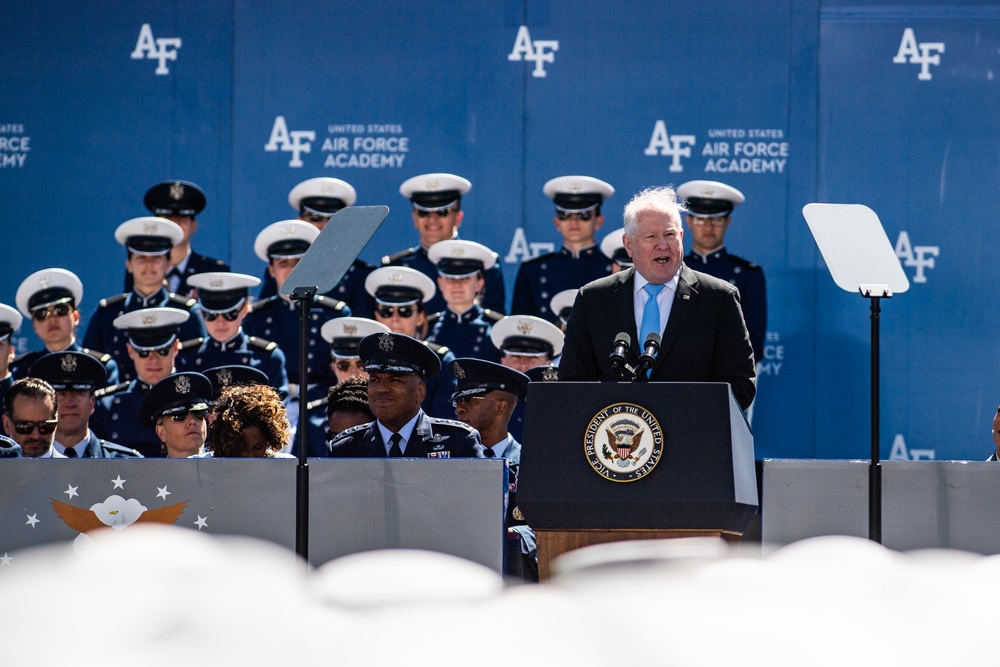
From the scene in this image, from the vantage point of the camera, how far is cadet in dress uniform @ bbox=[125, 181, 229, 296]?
7164mm

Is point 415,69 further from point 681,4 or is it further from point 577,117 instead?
point 681,4

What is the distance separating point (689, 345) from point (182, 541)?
2457 millimetres

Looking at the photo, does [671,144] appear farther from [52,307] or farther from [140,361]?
[52,307]

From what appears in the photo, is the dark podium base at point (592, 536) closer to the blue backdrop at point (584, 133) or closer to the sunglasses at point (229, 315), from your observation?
the blue backdrop at point (584, 133)

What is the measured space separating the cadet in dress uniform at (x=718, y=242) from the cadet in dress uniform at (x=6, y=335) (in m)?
3.62

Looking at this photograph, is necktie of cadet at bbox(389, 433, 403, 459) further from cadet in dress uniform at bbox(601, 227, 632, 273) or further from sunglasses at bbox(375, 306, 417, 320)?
cadet in dress uniform at bbox(601, 227, 632, 273)

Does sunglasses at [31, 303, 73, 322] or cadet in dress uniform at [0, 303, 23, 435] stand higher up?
sunglasses at [31, 303, 73, 322]

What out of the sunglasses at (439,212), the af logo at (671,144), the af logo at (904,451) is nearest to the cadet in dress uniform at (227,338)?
the sunglasses at (439,212)

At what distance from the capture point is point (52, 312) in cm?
696

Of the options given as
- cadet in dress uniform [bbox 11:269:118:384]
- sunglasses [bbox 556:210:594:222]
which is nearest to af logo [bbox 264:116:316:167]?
cadet in dress uniform [bbox 11:269:118:384]

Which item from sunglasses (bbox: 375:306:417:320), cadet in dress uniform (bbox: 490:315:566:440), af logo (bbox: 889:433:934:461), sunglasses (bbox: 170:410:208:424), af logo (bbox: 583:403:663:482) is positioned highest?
sunglasses (bbox: 375:306:417:320)

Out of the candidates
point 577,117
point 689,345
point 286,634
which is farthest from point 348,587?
point 577,117

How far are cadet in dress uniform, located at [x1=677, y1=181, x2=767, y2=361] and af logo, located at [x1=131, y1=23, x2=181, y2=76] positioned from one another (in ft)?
9.75

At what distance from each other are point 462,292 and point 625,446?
4.16 m
